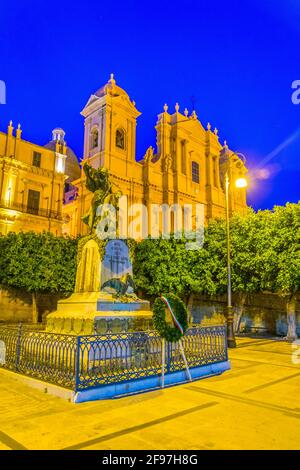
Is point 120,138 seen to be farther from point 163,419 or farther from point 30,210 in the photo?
point 163,419

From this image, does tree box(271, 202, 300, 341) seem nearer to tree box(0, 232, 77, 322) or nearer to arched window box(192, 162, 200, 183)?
tree box(0, 232, 77, 322)

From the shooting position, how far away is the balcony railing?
3450 centimetres

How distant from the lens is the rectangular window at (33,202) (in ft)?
121

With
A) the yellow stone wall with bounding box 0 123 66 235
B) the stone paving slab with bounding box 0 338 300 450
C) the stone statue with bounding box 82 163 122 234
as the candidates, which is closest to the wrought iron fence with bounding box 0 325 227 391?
the stone paving slab with bounding box 0 338 300 450

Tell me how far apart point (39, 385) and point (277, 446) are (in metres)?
4.71

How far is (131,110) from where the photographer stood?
4134 cm

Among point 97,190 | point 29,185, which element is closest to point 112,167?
point 29,185

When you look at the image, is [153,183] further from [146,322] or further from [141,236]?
[146,322]

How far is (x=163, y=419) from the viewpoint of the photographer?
5.08 m

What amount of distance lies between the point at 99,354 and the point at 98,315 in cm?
227

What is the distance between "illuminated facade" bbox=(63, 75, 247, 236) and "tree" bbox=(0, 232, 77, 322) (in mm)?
11034

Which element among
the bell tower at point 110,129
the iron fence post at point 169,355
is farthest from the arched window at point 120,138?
the iron fence post at point 169,355

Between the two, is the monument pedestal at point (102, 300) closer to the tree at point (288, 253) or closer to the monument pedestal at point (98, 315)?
the monument pedestal at point (98, 315)

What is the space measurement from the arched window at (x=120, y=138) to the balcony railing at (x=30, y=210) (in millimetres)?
10863
